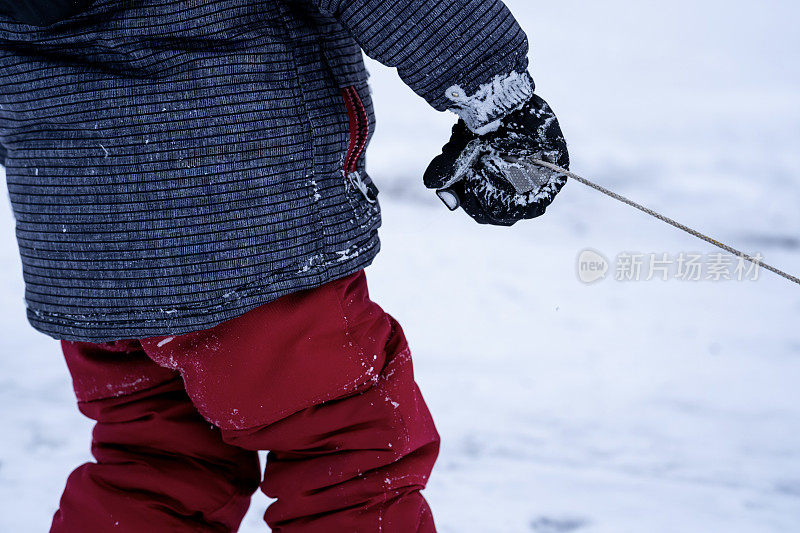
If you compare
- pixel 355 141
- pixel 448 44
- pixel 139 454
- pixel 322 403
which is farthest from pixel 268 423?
pixel 448 44

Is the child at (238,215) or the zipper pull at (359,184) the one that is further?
the zipper pull at (359,184)

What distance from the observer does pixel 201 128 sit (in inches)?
27.0

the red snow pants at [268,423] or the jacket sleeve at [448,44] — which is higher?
the jacket sleeve at [448,44]

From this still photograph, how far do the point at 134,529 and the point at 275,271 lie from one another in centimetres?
34

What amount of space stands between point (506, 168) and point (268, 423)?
36cm

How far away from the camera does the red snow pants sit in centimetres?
76

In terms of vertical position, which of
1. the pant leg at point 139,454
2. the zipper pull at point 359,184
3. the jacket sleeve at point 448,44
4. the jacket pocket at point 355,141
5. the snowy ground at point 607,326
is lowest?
the snowy ground at point 607,326

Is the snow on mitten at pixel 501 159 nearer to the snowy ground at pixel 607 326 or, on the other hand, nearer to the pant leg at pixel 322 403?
the pant leg at pixel 322 403

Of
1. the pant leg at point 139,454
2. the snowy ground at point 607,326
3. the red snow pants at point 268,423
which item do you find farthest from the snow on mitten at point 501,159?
the snowy ground at point 607,326

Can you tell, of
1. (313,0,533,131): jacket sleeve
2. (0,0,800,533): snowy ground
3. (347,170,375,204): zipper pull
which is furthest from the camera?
(0,0,800,533): snowy ground

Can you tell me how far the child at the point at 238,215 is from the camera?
685mm

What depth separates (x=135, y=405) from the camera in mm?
850

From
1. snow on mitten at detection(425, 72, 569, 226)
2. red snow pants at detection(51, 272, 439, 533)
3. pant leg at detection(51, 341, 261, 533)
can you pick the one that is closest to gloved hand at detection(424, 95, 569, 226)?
snow on mitten at detection(425, 72, 569, 226)

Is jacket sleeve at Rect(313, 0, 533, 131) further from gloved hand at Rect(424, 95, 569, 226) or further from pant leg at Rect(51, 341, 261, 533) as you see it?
pant leg at Rect(51, 341, 261, 533)
